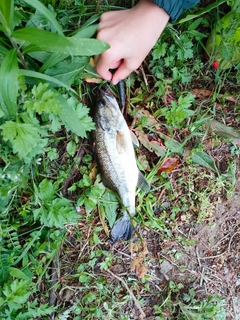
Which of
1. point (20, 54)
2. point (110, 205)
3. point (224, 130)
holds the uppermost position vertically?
point (20, 54)

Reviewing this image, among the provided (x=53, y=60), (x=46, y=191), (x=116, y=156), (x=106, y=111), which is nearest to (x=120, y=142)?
(x=116, y=156)

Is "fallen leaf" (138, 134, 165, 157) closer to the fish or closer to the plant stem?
the fish

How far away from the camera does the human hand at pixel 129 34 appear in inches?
92.7

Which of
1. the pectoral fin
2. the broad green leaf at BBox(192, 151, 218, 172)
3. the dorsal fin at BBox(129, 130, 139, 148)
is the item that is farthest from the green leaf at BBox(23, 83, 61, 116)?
the broad green leaf at BBox(192, 151, 218, 172)

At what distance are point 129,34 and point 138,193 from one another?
1.03 m

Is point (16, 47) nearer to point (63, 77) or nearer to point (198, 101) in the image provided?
point (63, 77)

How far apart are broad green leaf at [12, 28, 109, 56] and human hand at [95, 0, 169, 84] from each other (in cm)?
18

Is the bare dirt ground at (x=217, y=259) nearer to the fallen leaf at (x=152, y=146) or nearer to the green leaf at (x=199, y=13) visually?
the fallen leaf at (x=152, y=146)

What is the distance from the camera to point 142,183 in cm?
274

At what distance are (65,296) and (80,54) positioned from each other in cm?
159

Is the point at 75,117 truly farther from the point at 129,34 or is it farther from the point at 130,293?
the point at 130,293

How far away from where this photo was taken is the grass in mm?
2516

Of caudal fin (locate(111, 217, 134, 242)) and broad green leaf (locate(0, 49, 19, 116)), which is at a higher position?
broad green leaf (locate(0, 49, 19, 116))

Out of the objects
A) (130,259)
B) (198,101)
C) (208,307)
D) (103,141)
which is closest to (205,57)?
(198,101)
